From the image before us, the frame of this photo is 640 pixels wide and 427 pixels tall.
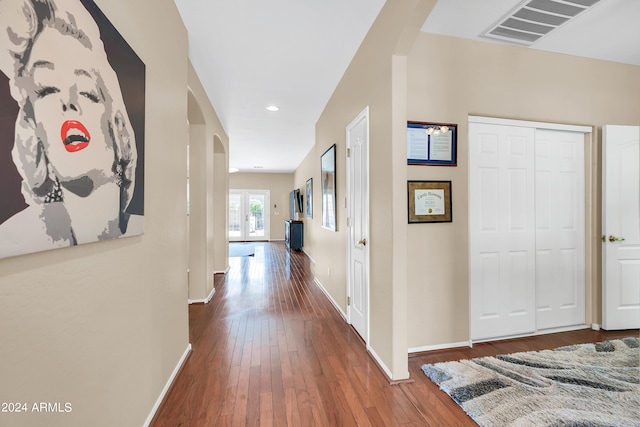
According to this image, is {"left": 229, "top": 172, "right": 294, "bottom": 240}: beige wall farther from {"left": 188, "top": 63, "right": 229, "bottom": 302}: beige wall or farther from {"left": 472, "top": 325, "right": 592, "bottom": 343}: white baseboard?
{"left": 472, "top": 325, "right": 592, "bottom": 343}: white baseboard

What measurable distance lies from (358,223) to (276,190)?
8412mm

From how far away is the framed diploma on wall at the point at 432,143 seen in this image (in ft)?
7.27

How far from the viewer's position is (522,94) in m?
2.49

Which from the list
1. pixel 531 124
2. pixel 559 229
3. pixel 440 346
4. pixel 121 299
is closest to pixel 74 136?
pixel 121 299

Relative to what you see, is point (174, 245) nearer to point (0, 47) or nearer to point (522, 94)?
point (0, 47)

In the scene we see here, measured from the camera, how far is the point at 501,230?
2441 millimetres

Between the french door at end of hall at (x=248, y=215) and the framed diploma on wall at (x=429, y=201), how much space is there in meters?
8.90

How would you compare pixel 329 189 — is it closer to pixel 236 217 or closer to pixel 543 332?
pixel 543 332

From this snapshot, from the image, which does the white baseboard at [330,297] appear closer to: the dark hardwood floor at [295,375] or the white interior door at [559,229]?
the dark hardwood floor at [295,375]

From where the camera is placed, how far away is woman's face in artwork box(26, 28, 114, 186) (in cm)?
79

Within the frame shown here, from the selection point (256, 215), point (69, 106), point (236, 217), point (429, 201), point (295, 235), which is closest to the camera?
point (69, 106)

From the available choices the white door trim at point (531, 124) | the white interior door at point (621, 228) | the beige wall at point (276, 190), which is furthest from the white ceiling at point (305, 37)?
the beige wall at point (276, 190)

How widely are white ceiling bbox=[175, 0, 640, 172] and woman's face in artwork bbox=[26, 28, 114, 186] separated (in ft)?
4.70

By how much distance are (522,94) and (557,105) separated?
0.45 m
